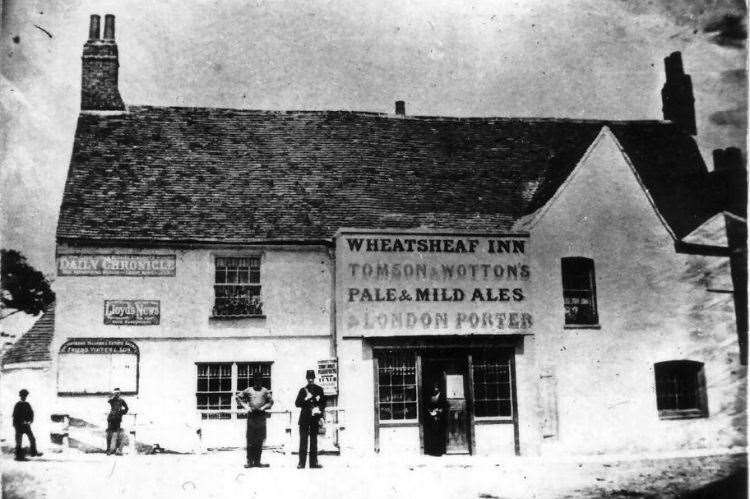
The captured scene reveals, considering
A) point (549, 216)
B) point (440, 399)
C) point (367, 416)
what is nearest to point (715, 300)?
point (549, 216)

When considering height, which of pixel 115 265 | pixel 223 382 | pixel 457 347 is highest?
pixel 115 265

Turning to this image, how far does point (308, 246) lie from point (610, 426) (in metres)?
6.88

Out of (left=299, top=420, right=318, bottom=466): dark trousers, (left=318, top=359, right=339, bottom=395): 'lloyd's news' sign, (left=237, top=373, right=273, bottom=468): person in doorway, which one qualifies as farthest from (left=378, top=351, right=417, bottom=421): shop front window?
(left=237, top=373, right=273, bottom=468): person in doorway

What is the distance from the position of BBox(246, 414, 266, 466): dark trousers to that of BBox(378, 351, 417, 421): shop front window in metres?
2.68

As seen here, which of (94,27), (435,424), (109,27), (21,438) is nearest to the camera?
(21,438)

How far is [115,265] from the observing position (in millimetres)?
15031

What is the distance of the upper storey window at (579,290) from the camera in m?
15.4

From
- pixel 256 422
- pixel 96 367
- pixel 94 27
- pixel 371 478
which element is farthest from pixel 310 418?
pixel 94 27

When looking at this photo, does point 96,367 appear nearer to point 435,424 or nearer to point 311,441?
point 311,441

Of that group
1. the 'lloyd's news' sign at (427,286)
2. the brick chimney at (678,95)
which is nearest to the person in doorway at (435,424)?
the 'lloyd's news' sign at (427,286)

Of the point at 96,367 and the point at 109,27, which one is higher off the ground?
the point at 109,27

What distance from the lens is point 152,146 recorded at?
1683 centimetres

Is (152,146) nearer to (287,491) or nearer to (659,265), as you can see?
(287,491)

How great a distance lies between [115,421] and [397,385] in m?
5.19
